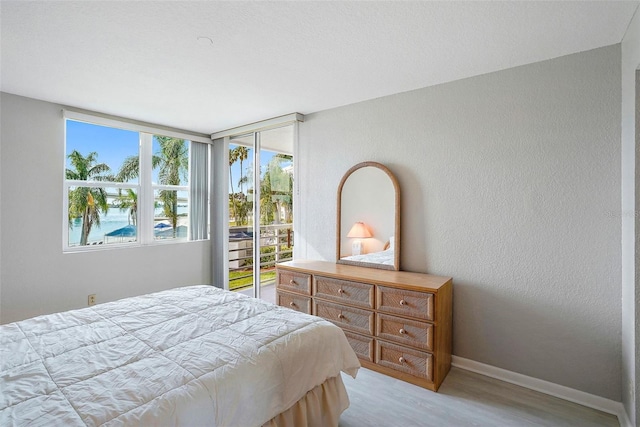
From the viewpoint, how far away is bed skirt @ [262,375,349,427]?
1592mm

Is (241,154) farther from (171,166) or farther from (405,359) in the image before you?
(405,359)

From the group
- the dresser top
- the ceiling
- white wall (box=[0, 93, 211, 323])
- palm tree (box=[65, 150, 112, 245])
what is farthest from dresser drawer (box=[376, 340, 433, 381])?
palm tree (box=[65, 150, 112, 245])

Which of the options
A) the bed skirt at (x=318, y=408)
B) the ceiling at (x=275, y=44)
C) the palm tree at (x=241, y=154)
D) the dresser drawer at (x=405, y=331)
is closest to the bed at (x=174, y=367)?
the bed skirt at (x=318, y=408)

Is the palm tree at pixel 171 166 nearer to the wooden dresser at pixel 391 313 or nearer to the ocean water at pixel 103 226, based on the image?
the ocean water at pixel 103 226

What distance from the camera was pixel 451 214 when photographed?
9.05 ft

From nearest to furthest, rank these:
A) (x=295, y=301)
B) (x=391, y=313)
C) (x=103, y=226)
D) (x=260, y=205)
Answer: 1. (x=391, y=313)
2. (x=295, y=301)
3. (x=103, y=226)
4. (x=260, y=205)

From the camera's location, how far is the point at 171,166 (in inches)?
171

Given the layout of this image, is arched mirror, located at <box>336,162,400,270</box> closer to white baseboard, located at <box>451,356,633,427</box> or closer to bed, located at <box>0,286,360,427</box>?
white baseboard, located at <box>451,356,633,427</box>

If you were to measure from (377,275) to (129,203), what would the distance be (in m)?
3.13

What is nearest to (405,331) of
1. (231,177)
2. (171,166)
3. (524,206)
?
(524,206)

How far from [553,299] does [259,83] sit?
2.84 meters

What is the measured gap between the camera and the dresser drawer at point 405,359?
2375mm

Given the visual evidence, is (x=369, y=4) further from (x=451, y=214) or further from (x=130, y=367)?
(x=130, y=367)

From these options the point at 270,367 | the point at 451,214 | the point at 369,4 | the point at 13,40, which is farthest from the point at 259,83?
the point at 270,367
